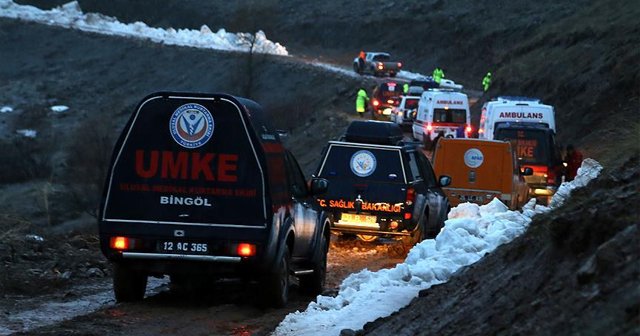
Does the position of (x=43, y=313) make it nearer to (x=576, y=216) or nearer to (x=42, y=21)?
(x=576, y=216)

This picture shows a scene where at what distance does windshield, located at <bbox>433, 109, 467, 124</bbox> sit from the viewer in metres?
45.0

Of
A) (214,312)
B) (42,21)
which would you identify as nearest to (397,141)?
(214,312)

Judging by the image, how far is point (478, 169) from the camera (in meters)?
23.6

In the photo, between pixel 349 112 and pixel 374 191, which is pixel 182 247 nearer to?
pixel 374 191

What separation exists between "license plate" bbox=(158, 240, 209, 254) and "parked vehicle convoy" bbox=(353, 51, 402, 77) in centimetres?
7029

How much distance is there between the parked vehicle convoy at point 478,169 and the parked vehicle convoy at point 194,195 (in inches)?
447

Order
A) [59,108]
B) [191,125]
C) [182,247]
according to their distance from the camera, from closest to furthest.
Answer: [182,247] < [191,125] < [59,108]

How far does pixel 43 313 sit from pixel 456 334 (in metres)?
5.69

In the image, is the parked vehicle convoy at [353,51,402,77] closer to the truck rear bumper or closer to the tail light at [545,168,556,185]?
the tail light at [545,168,556,185]

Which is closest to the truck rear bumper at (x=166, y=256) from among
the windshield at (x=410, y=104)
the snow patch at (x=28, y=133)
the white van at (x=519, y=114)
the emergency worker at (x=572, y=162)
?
the emergency worker at (x=572, y=162)

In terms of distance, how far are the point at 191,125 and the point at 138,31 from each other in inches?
4229

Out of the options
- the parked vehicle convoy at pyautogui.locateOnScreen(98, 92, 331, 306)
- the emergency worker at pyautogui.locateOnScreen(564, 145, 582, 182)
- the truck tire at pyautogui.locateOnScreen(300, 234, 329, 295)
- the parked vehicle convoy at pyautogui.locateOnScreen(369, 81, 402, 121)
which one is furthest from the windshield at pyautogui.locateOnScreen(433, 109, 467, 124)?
the parked vehicle convoy at pyautogui.locateOnScreen(98, 92, 331, 306)

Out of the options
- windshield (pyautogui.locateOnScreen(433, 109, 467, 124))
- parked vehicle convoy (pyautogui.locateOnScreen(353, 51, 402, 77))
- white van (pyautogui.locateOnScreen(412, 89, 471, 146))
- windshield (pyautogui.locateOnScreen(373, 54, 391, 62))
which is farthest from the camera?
windshield (pyautogui.locateOnScreen(373, 54, 391, 62))

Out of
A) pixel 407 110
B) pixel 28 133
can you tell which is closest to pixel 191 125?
pixel 407 110
